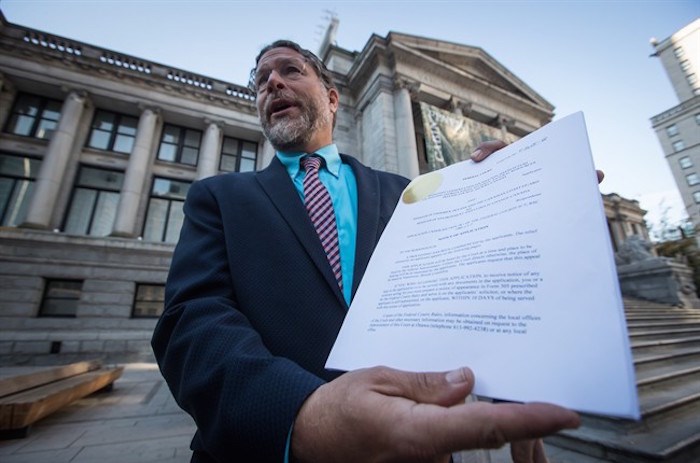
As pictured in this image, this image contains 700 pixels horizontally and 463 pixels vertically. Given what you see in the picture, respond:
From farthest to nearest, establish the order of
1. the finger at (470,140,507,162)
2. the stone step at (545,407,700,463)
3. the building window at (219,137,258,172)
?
the building window at (219,137,258,172) → the stone step at (545,407,700,463) → the finger at (470,140,507,162)

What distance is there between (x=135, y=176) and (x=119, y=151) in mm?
2135

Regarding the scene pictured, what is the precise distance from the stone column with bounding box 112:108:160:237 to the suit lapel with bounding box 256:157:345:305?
14.3 m

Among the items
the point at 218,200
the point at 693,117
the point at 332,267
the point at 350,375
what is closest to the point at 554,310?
the point at 350,375

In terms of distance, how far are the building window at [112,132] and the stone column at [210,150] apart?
3.24 meters

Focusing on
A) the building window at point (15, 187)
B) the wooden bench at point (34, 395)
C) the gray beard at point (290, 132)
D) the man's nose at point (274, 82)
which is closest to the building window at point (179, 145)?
the building window at point (15, 187)

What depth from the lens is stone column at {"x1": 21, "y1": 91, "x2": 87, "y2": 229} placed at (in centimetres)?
1188

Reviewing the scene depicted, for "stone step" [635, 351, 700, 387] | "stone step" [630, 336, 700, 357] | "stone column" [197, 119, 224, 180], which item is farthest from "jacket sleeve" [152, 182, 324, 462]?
"stone column" [197, 119, 224, 180]

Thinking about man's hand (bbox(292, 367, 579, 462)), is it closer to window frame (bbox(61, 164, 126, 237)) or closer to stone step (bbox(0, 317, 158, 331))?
stone step (bbox(0, 317, 158, 331))

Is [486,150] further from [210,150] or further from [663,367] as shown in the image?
[210,150]

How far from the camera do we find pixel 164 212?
14.8m

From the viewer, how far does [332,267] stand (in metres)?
1.42

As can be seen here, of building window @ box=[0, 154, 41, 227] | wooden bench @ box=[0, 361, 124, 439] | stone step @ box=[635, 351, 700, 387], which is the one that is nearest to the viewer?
wooden bench @ box=[0, 361, 124, 439]

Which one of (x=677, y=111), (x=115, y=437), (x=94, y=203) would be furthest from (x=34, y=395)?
(x=677, y=111)

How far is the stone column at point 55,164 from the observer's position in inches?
468
